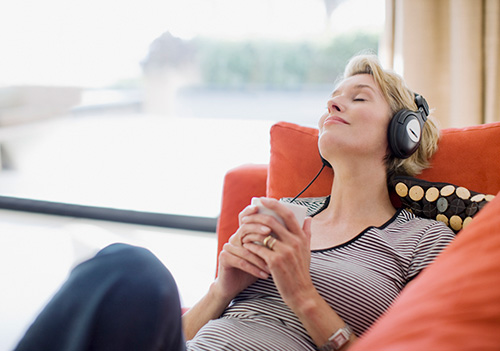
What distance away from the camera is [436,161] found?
1344 mm

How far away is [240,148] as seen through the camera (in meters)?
3.17

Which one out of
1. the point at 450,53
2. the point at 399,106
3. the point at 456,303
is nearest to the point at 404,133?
the point at 399,106

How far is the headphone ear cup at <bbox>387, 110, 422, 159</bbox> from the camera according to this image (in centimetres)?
122

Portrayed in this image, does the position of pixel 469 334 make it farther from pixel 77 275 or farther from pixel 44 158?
pixel 44 158

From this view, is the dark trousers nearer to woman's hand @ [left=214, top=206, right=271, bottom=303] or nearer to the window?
woman's hand @ [left=214, top=206, right=271, bottom=303]

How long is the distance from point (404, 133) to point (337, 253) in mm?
367

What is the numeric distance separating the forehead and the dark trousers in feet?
2.65

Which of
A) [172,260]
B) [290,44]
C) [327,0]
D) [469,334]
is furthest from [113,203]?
[469,334]

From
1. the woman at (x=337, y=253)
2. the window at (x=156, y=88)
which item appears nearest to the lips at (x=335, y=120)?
the woman at (x=337, y=253)

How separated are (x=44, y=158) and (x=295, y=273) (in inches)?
122

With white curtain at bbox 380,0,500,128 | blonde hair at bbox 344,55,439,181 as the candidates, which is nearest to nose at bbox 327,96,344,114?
blonde hair at bbox 344,55,439,181

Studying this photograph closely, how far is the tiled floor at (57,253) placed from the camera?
6.73 feet

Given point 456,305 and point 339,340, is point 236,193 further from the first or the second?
point 456,305

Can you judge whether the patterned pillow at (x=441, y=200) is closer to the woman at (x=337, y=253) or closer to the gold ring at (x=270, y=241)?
the woman at (x=337, y=253)
